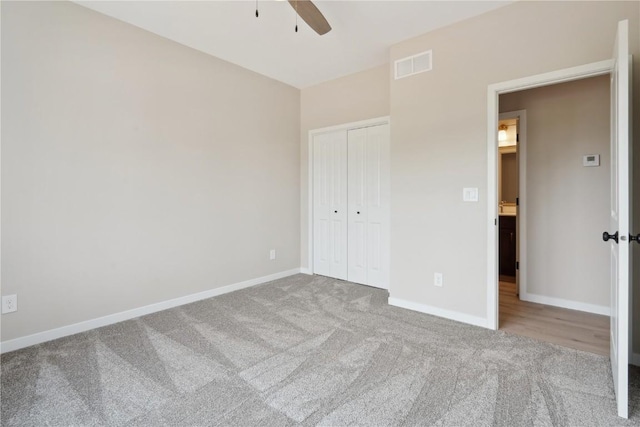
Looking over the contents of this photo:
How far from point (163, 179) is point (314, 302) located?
2.05 metres

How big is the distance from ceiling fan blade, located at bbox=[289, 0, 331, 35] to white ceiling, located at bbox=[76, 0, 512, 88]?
0.33 meters

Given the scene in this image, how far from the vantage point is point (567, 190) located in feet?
10.5

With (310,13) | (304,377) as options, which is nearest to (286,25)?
(310,13)

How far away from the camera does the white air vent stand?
303 cm

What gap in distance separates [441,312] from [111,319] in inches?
121

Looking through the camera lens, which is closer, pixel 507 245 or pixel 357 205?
pixel 357 205

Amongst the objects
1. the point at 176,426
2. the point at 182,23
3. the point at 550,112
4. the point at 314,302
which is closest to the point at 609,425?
the point at 176,426

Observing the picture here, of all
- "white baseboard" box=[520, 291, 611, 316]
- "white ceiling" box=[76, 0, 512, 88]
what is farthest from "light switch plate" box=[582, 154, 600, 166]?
"white ceiling" box=[76, 0, 512, 88]

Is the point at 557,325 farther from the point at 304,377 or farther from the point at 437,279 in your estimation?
the point at 304,377

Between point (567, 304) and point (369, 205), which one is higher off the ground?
point (369, 205)

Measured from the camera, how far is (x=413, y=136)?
313 cm

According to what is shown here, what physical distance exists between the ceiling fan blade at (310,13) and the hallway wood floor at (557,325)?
295 centimetres

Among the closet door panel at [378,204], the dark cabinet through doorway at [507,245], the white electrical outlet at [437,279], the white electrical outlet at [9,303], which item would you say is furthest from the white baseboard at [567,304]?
the white electrical outlet at [9,303]

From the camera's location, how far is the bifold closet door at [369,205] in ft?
12.8
